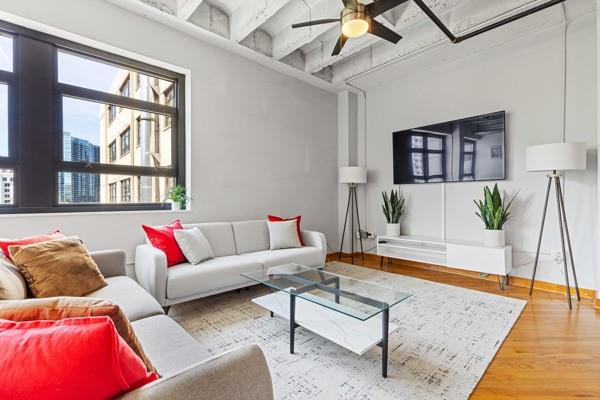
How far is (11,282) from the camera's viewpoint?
1.43m

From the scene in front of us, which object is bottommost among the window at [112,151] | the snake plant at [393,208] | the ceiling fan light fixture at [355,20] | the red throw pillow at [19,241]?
the red throw pillow at [19,241]

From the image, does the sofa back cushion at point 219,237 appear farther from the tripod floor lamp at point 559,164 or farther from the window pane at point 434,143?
the tripod floor lamp at point 559,164

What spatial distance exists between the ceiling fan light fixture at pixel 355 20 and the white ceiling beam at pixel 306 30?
1.15 metres

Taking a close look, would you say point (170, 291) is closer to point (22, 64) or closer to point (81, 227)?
point (81, 227)

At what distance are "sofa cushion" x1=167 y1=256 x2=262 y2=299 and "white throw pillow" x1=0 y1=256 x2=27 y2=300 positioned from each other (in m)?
0.92

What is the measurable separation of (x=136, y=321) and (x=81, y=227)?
171 cm

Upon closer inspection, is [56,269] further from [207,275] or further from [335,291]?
[335,291]

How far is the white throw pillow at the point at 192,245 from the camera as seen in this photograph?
2.71m

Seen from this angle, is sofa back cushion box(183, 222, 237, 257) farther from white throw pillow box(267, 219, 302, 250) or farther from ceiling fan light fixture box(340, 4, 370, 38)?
ceiling fan light fixture box(340, 4, 370, 38)

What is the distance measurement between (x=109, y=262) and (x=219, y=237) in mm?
1111

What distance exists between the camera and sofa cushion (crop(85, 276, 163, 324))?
1581 mm

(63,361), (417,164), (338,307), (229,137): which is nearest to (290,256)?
(338,307)

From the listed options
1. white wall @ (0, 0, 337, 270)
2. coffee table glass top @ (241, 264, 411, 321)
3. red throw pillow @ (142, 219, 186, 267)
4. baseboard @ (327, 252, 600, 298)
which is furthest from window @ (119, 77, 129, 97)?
baseboard @ (327, 252, 600, 298)

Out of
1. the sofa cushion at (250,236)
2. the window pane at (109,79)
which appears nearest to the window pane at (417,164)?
the sofa cushion at (250,236)
